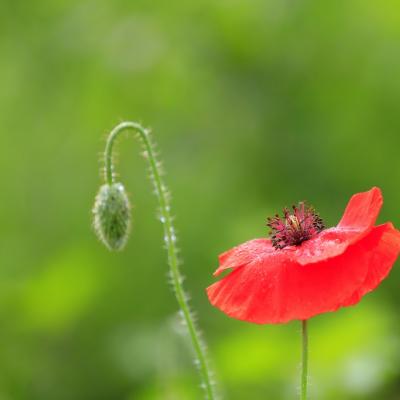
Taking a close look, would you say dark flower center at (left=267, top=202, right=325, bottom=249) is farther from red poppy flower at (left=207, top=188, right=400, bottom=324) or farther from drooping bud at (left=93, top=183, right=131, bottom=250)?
drooping bud at (left=93, top=183, right=131, bottom=250)

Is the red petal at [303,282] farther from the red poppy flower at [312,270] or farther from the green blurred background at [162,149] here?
the green blurred background at [162,149]

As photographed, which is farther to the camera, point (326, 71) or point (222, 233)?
point (326, 71)

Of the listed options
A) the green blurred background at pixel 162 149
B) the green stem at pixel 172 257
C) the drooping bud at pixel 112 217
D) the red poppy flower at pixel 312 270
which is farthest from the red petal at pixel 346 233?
the green blurred background at pixel 162 149

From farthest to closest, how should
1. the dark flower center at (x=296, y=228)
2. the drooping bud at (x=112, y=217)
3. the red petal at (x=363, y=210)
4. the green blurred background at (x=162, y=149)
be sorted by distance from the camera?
the green blurred background at (x=162, y=149), the drooping bud at (x=112, y=217), the dark flower center at (x=296, y=228), the red petal at (x=363, y=210)

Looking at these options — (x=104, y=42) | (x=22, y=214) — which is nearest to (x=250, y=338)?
(x=22, y=214)

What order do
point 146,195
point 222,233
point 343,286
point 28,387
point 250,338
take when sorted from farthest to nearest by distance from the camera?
point 146,195 < point 222,233 < point 28,387 < point 250,338 < point 343,286

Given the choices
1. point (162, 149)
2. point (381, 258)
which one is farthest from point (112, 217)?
point (162, 149)

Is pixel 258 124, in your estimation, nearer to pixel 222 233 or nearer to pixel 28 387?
pixel 222 233
